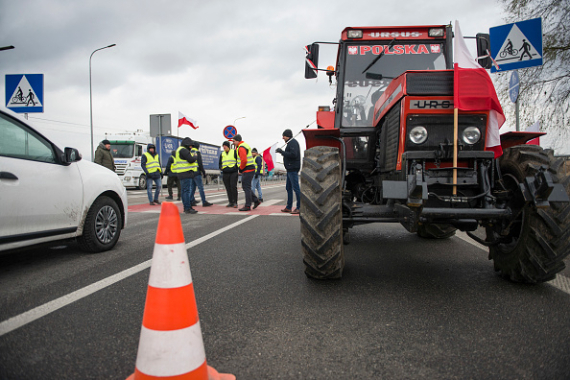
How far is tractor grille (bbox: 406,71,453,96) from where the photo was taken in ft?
10.2

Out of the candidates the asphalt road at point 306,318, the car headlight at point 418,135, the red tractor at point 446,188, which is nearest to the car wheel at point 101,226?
the asphalt road at point 306,318

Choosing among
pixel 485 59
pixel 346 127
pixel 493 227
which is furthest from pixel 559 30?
pixel 493 227

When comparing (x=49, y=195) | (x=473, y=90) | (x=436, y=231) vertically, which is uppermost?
(x=473, y=90)

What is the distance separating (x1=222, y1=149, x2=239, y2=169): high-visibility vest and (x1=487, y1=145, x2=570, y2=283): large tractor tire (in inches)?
284

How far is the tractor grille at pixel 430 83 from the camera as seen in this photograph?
10.2 feet

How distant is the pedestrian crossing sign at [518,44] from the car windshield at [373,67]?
255cm

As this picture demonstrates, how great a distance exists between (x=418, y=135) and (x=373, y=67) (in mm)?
1917

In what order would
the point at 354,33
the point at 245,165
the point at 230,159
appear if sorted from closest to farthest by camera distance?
the point at 354,33, the point at 245,165, the point at 230,159

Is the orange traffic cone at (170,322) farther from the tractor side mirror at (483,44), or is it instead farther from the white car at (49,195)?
the tractor side mirror at (483,44)

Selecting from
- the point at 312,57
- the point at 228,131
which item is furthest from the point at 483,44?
the point at 228,131

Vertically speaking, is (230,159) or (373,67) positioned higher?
(373,67)

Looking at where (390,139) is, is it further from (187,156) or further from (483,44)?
(187,156)

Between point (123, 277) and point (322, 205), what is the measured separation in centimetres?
211

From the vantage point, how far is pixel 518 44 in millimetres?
6367
